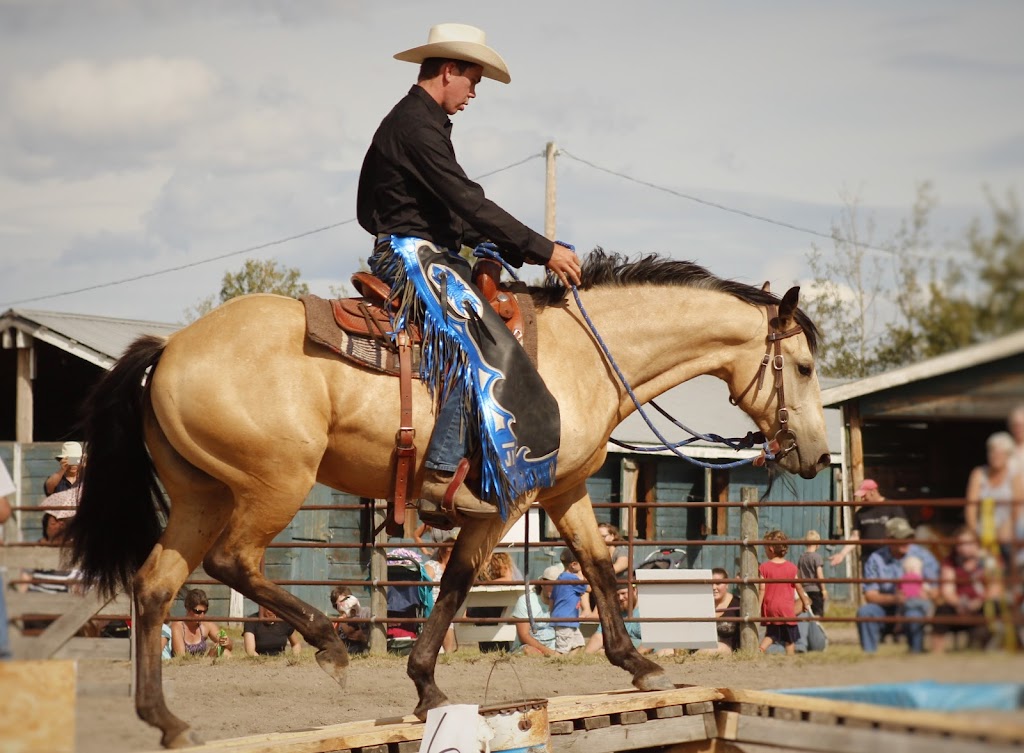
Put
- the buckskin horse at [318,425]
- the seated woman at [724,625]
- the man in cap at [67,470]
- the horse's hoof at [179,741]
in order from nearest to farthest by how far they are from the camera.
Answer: the horse's hoof at [179,741] → the buckskin horse at [318,425] → the man in cap at [67,470] → the seated woman at [724,625]

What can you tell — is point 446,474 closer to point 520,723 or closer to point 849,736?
point 520,723

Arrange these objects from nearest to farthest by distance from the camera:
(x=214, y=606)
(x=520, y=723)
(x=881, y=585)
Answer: (x=881, y=585) → (x=520, y=723) → (x=214, y=606)

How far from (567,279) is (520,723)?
6.58 ft

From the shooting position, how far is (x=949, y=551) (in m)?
2.78

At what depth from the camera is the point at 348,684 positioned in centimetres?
902

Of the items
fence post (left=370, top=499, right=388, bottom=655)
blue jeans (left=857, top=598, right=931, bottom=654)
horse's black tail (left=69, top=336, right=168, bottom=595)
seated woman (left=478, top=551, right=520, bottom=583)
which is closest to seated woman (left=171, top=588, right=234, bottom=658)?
fence post (left=370, top=499, right=388, bottom=655)

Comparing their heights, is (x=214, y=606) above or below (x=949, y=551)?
below

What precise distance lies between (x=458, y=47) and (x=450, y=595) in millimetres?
2471

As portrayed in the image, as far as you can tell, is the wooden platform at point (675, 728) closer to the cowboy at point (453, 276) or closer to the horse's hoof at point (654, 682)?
the horse's hoof at point (654, 682)

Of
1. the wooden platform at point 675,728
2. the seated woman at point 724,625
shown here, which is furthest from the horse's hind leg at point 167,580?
the seated woman at point 724,625

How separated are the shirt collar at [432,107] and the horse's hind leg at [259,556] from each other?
173cm

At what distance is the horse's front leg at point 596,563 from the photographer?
229 inches

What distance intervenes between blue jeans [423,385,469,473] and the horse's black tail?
1304 mm

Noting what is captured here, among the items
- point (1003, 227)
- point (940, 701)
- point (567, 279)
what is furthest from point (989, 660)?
point (567, 279)
